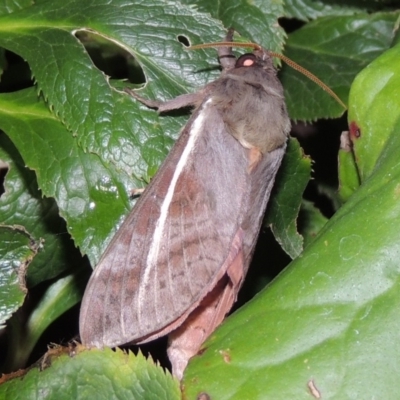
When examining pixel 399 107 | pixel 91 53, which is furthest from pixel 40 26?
pixel 399 107

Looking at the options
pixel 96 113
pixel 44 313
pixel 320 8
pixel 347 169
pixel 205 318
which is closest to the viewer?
pixel 96 113

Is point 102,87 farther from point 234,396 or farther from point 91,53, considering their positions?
point 234,396

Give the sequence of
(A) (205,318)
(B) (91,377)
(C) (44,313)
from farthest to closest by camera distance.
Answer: (C) (44,313)
(A) (205,318)
(B) (91,377)

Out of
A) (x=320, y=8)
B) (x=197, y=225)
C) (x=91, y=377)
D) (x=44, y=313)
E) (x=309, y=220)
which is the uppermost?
(x=320, y=8)

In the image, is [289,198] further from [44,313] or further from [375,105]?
[44,313]

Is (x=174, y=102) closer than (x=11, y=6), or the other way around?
(x=174, y=102)

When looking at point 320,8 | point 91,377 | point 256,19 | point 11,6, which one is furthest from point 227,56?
point 91,377

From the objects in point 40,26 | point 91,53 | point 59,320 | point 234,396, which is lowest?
point 59,320

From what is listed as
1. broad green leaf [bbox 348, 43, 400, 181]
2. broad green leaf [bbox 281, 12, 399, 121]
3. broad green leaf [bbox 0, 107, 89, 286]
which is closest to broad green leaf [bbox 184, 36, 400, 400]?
broad green leaf [bbox 348, 43, 400, 181]
